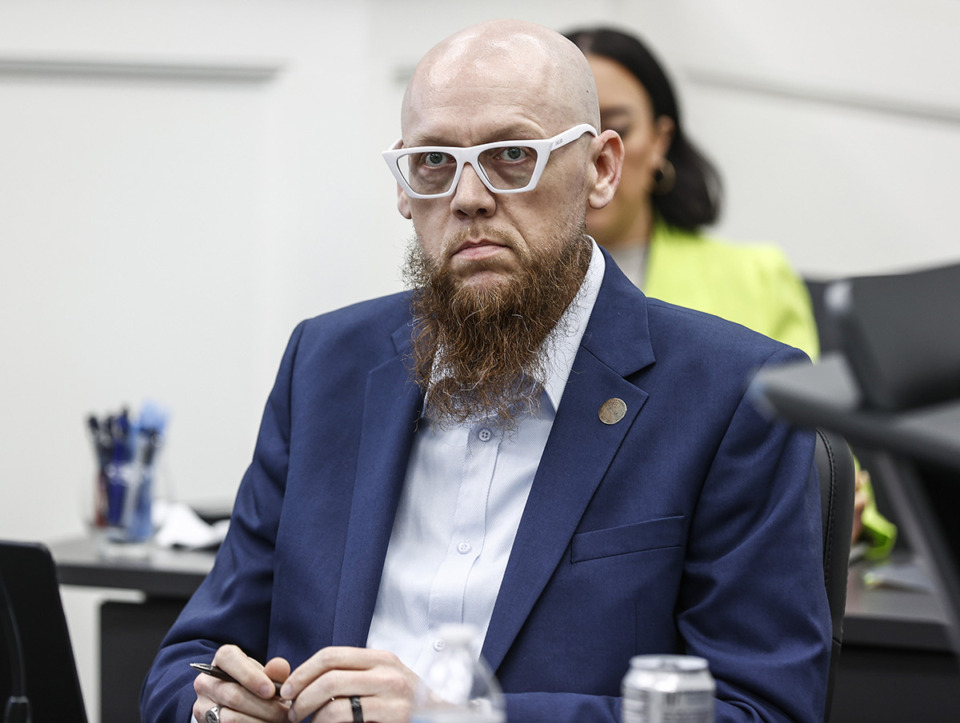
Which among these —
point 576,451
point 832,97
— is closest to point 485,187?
point 576,451

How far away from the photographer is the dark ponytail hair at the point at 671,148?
2756 millimetres

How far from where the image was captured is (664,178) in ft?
9.41

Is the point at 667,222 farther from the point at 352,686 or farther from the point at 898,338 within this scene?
the point at 898,338

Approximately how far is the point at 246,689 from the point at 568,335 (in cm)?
60

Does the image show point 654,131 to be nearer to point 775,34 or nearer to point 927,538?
point 775,34

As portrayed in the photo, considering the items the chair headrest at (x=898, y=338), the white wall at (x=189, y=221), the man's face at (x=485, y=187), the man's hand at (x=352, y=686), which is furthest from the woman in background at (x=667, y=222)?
the chair headrest at (x=898, y=338)

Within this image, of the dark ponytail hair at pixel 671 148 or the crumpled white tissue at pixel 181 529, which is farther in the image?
the dark ponytail hair at pixel 671 148

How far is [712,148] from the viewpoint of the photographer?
12.4 feet

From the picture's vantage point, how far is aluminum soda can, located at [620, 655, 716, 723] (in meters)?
0.80

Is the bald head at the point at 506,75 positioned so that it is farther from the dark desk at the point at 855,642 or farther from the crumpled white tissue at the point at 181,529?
the crumpled white tissue at the point at 181,529

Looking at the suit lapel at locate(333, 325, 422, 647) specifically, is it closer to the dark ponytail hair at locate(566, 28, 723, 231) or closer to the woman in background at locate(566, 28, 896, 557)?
the woman in background at locate(566, 28, 896, 557)

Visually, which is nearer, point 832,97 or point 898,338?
point 898,338

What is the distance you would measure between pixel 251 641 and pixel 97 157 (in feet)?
7.51

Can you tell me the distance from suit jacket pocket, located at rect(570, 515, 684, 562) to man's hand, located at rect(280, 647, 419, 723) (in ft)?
0.87
